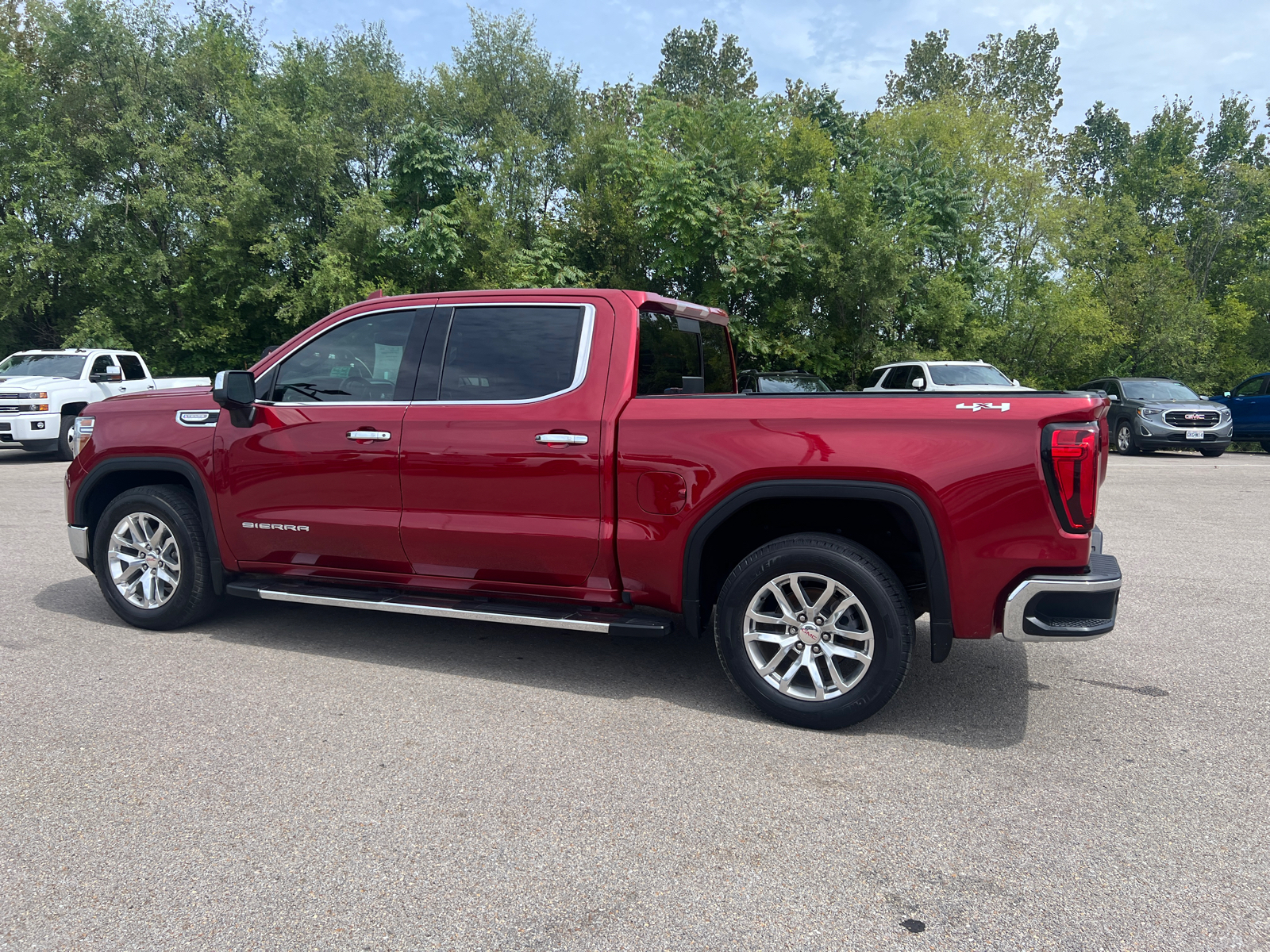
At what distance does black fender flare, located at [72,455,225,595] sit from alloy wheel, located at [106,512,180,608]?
0.82 ft

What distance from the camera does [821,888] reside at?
275 cm

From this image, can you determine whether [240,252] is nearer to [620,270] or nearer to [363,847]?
[620,270]

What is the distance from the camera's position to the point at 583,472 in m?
4.29

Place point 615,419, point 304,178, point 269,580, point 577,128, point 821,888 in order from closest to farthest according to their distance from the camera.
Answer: point 821,888
point 615,419
point 269,580
point 304,178
point 577,128

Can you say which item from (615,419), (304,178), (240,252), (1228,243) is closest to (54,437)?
(240,252)

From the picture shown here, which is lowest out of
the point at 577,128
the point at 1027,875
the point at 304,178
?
the point at 1027,875

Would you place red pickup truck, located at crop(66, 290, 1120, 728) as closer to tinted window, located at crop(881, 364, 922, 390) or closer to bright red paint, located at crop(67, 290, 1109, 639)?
bright red paint, located at crop(67, 290, 1109, 639)

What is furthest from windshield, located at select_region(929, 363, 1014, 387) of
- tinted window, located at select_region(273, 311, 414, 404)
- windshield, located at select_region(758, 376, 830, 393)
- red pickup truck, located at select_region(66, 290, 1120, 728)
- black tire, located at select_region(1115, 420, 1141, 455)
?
tinted window, located at select_region(273, 311, 414, 404)

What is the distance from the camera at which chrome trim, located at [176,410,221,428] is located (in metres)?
5.20

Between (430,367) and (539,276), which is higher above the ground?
(539,276)

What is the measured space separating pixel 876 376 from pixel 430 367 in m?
16.5

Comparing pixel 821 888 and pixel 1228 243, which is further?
pixel 1228 243

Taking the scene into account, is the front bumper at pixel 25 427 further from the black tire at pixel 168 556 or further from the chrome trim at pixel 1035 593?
the chrome trim at pixel 1035 593

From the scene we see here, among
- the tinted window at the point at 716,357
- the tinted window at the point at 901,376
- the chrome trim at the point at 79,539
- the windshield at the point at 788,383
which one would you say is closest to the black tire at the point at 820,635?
the tinted window at the point at 716,357
